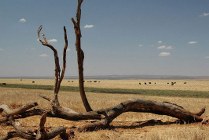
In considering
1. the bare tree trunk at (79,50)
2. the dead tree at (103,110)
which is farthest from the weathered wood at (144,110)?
the bare tree trunk at (79,50)

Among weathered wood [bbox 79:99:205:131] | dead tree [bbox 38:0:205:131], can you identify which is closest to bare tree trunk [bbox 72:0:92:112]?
dead tree [bbox 38:0:205:131]

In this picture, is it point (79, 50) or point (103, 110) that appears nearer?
point (103, 110)

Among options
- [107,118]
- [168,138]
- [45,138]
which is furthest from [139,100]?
[45,138]

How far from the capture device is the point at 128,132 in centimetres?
1366

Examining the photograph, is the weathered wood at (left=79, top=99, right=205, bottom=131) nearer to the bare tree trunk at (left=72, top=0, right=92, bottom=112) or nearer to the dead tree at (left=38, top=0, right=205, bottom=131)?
the dead tree at (left=38, top=0, right=205, bottom=131)

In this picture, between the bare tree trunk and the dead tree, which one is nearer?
the dead tree

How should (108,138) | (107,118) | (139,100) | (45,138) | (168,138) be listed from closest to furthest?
(45,138)
(168,138)
(108,138)
(107,118)
(139,100)

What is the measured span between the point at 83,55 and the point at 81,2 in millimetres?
2234

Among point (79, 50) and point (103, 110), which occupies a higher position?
point (79, 50)

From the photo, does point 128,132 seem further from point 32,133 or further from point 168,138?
point 32,133

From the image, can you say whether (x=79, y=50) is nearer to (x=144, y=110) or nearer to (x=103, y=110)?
(x=103, y=110)

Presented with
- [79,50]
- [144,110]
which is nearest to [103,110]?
[144,110]

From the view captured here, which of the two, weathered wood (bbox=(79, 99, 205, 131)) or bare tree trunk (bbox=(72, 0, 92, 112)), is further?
bare tree trunk (bbox=(72, 0, 92, 112))

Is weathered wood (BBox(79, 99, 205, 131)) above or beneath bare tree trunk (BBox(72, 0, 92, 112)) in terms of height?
beneath
